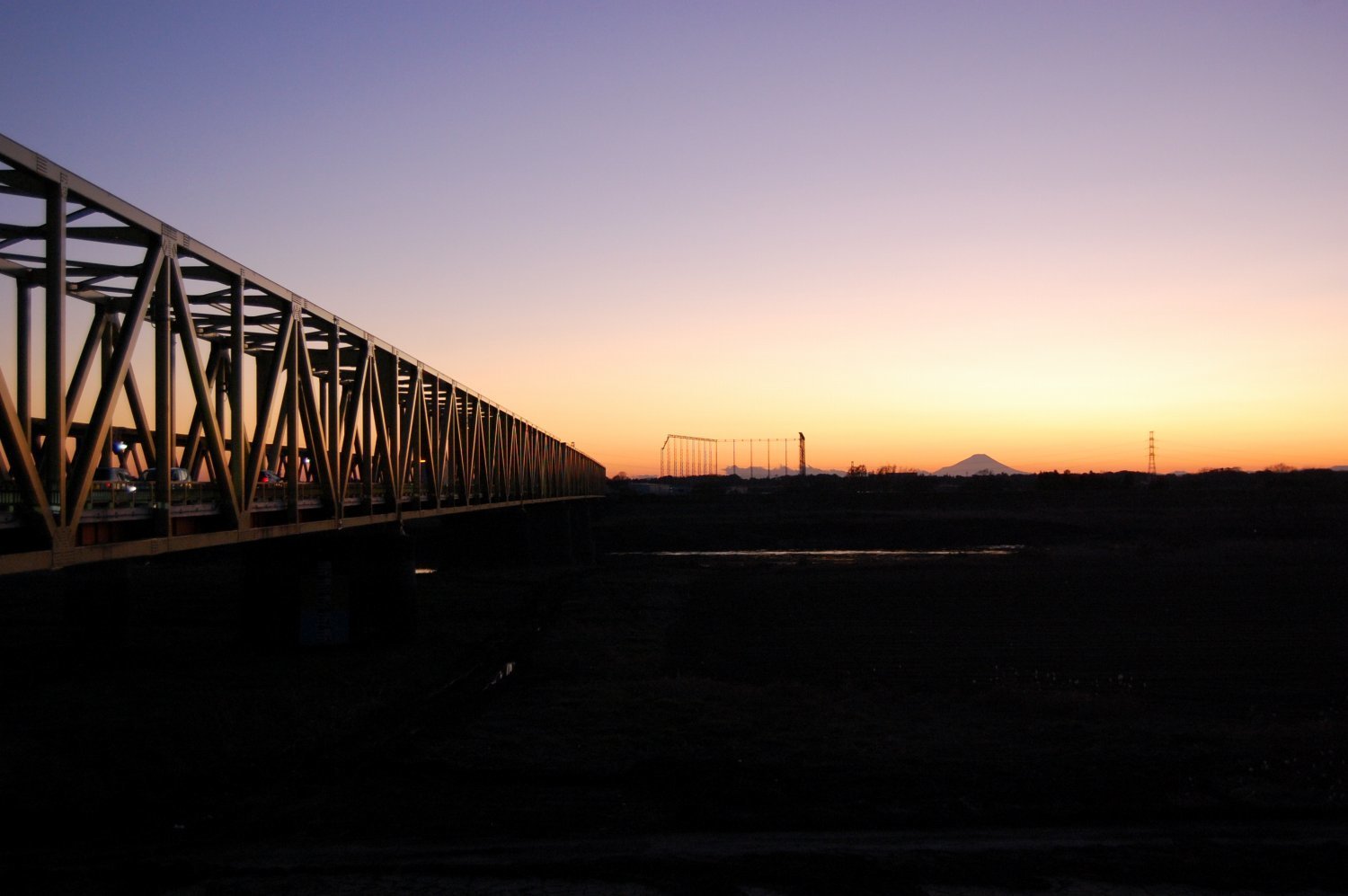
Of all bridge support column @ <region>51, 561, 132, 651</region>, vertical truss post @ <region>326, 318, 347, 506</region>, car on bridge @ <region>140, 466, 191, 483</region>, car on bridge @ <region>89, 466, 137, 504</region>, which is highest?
vertical truss post @ <region>326, 318, 347, 506</region>

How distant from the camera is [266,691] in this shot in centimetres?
2527

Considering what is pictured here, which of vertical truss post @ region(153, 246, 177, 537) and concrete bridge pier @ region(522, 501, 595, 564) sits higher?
vertical truss post @ region(153, 246, 177, 537)

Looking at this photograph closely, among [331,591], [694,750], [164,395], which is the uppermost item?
[164,395]

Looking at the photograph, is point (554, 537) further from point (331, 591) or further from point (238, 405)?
point (238, 405)

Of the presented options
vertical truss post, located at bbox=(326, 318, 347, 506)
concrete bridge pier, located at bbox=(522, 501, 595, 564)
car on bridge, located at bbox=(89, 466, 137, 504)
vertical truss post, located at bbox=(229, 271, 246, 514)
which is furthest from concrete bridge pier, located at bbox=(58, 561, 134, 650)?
concrete bridge pier, located at bbox=(522, 501, 595, 564)

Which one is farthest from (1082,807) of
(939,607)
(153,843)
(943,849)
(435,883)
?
(939,607)

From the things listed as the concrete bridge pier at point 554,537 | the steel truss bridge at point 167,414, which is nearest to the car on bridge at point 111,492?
the steel truss bridge at point 167,414

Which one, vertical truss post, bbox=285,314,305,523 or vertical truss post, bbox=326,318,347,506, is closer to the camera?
vertical truss post, bbox=285,314,305,523

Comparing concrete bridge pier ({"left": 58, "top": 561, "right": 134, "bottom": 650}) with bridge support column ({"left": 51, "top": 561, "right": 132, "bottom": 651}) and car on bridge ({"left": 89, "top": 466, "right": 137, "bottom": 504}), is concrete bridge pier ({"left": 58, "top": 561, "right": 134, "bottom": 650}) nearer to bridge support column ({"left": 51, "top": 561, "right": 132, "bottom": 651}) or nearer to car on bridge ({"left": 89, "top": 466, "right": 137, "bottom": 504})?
bridge support column ({"left": 51, "top": 561, "right": 132, "bottom": 651})

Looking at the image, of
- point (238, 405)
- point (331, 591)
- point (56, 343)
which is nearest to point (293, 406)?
point (238, 405)

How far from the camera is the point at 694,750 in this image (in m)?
17.6

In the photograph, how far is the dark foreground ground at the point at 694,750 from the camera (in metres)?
12.5

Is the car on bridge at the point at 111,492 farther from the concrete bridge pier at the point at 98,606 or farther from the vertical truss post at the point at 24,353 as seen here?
the concrete bridge pier at the point at 98,606

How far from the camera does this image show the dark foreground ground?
1250 cm
